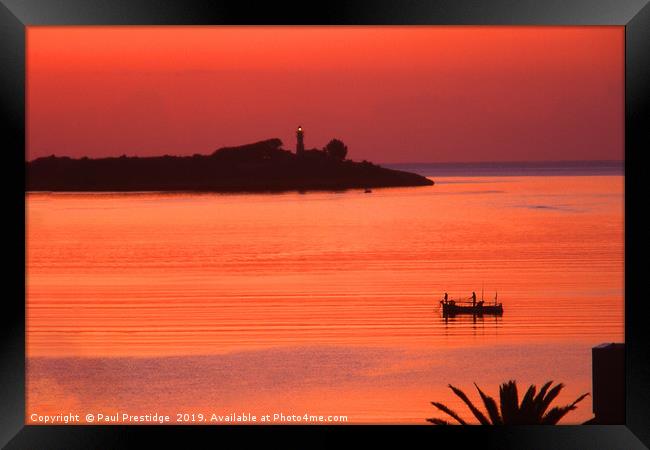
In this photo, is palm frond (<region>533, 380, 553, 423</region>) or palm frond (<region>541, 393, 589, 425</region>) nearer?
palm frond (<region>541, 393, 589, 425</region>)

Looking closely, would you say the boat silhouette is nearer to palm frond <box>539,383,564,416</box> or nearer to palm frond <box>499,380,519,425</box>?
palm frond <box>499,380,519,425</box>

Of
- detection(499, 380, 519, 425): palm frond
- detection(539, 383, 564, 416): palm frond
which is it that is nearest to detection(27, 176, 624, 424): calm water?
detection(539, 383, 564, 416): palm frond

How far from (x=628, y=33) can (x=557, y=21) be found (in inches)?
9.7

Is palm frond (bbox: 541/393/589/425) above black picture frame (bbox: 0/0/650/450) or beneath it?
beneath

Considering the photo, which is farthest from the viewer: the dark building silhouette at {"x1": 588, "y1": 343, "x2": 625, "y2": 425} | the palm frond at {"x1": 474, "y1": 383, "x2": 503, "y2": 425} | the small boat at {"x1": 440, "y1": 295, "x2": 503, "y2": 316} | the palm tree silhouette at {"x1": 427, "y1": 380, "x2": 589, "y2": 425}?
the small boat at {"x1": 440, "y1": 295, "x2": 503, "y2": 316}

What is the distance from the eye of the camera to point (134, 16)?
3242mm

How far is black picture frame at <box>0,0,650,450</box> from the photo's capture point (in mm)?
3229

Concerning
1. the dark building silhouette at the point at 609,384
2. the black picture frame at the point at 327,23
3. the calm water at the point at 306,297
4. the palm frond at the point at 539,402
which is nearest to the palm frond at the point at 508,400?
the palm frond at the point at 539,402

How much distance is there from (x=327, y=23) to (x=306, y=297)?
16.5 feet

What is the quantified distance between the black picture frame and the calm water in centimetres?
176

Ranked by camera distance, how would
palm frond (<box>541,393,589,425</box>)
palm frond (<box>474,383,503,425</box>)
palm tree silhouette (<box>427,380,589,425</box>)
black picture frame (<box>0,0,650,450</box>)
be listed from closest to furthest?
black picture frame (<box>0,0,650,450</box>) < palm frond (<box>541,393,589,425</box>) < palm frond (<box>474,383,503,425</box>) < palm tree silhouette (<box>427,380,589,425</box>)

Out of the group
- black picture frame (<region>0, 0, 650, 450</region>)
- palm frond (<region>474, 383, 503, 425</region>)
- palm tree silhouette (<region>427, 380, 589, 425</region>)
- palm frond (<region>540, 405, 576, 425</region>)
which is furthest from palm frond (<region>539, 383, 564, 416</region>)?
black picture frame (<region>0, 0, 650, 450</region>)

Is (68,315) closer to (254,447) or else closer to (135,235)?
(254,447)

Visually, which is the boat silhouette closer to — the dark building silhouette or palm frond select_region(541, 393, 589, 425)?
palm frond select_region(541, 393, 589, 425)
